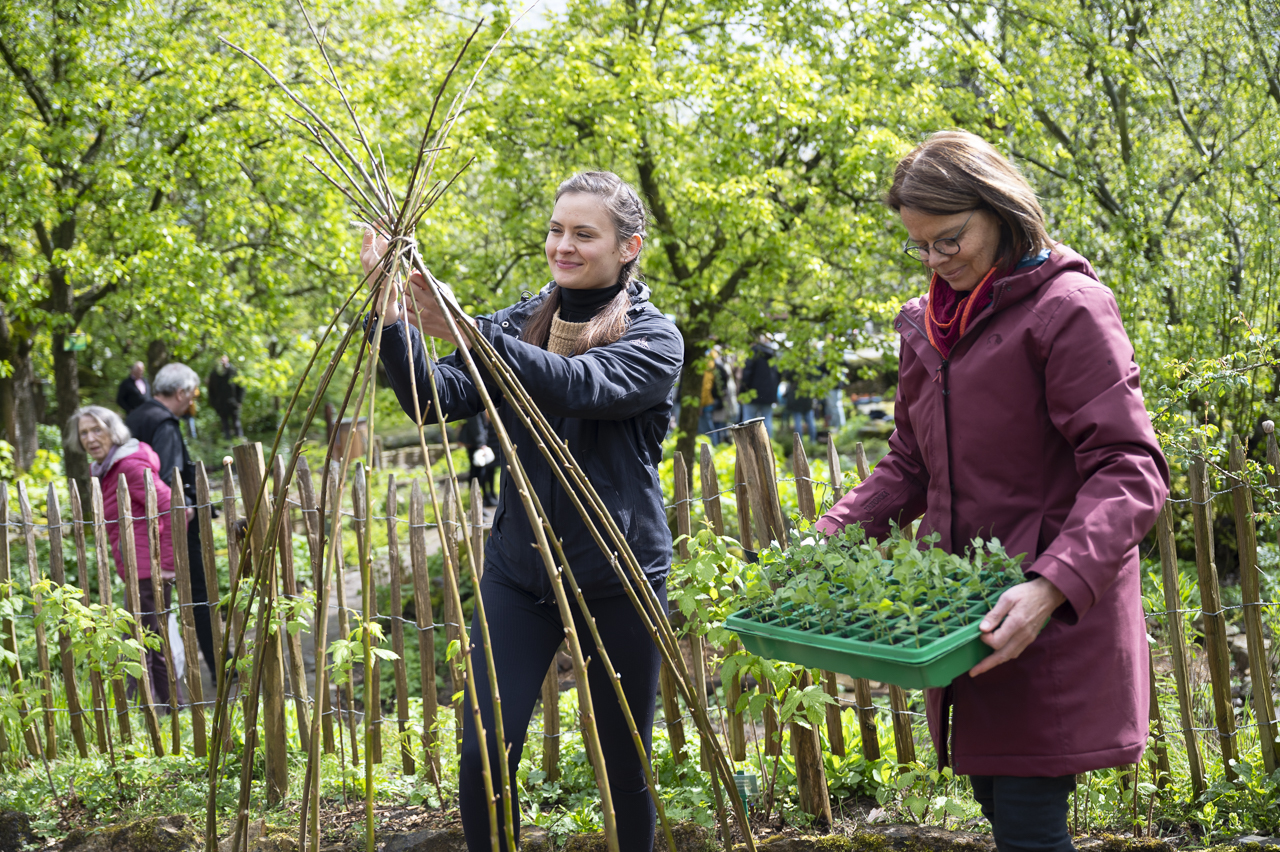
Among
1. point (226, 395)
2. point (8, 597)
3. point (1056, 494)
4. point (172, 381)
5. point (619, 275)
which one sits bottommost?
point (8, 597)

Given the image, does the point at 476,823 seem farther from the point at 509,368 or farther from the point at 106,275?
the point at 106,275

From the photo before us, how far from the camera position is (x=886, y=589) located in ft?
4.82

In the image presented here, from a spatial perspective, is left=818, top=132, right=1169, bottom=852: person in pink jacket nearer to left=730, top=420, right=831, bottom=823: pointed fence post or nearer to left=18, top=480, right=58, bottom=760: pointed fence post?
left=730, top=420, right=831, bottom=823: pointed fence post

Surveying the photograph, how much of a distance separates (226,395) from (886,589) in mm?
14481

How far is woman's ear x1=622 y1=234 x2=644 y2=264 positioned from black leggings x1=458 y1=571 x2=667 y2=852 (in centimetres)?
71

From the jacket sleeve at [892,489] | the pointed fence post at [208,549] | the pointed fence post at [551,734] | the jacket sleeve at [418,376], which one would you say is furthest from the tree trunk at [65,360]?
the jacket sleeve at [892,489]

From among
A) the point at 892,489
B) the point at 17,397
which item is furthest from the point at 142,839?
the point at 17,397

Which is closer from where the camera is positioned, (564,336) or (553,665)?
(564,336)

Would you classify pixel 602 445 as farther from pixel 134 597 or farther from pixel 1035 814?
pixel 134 597

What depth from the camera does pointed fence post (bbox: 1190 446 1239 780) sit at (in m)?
2.52

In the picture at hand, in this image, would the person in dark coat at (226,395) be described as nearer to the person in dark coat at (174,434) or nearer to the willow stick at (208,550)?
the person in dark coat at (174,434)

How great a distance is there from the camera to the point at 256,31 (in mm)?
8438

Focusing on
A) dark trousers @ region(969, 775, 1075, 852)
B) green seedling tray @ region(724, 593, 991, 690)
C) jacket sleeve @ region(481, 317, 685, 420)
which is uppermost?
jacket sleeve @ region(481, 317, 685, 420)

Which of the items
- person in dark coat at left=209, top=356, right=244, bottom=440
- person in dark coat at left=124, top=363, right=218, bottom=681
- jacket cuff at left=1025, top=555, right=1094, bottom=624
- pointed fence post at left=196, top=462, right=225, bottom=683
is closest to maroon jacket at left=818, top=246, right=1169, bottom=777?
jacket cuff at left=1025, top=555, right=1094, bottom=624
